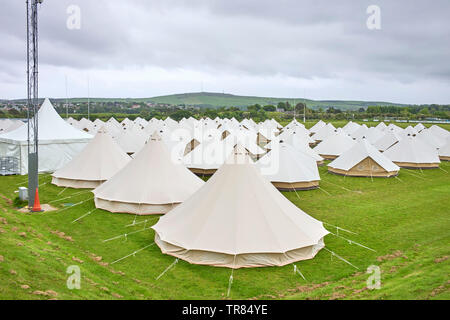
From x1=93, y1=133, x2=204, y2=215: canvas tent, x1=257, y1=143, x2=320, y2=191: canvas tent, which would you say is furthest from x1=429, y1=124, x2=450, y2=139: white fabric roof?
x1=93, y1=133, x2=204, y2=215: canvas tent

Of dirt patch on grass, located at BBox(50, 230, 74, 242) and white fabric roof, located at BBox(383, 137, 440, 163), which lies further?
white fabric roof, located at BBox(383, 137, 440, 163)

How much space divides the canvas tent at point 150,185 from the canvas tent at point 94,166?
4.16 metres

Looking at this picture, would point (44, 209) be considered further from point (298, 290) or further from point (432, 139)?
point (432, 139)

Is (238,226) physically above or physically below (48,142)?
below

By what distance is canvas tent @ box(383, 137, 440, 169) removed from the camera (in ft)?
107

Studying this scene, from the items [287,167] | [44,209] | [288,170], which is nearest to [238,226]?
[44,209]

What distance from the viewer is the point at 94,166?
21.9m

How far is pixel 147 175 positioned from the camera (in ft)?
56.4

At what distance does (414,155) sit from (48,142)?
27.8 metres

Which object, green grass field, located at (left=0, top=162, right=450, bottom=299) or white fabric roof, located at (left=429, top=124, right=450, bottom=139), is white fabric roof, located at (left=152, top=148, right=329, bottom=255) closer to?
green grass field, located at (left=0, top=162, right=450, bottom=299)

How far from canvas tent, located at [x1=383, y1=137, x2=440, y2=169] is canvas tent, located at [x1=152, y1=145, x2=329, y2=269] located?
23264 mm

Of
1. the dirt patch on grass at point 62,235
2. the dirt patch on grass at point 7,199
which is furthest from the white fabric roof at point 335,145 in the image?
the dirt patch on grass at point 62,235
